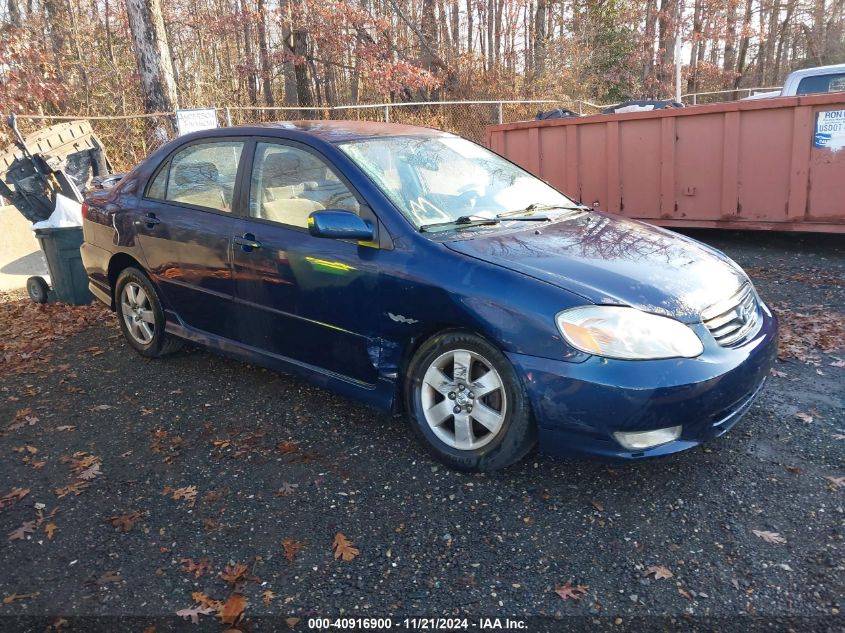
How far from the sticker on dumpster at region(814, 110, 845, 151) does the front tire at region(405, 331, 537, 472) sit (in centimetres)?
617

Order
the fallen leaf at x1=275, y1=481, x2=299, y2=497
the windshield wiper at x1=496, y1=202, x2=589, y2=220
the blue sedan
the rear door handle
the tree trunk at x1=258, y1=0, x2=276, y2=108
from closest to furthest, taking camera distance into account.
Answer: the blue sedan, the fallen leaf at x1=275, y1=481, x2=299, y2=497, the windshield wiper at x1=496, y1=202, x2=589, y2=220, the rear door handle, the tree trunk at x1=258, y1=0, x2=276, y2=108

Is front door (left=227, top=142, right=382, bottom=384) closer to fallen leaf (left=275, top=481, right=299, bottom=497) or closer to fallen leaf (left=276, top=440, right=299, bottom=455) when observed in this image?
fallen leaf (left=276, top=440, right=299, bottom=455)

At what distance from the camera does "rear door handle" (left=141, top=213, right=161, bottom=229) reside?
4719 millimetres

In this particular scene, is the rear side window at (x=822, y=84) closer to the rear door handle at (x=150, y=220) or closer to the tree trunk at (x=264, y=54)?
the rear door handle at (x=150, y=220)

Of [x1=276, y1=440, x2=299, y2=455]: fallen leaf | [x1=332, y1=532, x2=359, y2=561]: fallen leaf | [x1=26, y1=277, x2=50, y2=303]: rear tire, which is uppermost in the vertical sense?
[x1=26, y1=277, x2=50, y2=303]: rear tire

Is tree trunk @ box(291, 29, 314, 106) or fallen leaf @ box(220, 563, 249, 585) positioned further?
tree trunk @ box(291, 29, 314, 106)

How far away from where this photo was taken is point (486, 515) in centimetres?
306

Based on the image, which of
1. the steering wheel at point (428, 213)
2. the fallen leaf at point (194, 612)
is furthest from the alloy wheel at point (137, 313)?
the fallen leaf at point (194, 612)

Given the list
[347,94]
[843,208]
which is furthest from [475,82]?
[843,208]

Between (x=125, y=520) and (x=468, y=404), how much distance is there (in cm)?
169

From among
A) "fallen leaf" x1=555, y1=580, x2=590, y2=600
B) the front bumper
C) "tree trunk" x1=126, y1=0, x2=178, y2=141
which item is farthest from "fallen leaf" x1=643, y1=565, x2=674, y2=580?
"tree trunk" x1=126, y1=0, x2=178, y2=141

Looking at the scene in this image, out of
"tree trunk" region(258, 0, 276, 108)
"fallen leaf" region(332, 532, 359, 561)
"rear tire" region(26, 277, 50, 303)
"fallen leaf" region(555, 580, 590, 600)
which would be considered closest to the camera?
"fallen leaf" region(555, 580, 590, 600)

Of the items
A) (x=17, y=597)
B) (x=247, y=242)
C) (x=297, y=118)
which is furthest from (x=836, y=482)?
(x=297, y=118)

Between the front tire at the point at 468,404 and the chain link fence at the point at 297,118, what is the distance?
8747mm
